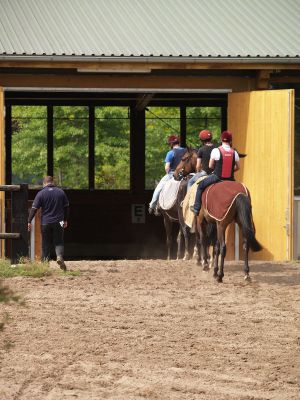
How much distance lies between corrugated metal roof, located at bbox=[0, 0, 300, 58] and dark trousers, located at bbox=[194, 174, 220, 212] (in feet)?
9.42

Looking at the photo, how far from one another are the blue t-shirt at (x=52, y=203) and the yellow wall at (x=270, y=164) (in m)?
3.51

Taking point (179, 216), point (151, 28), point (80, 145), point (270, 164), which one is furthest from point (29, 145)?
point (270, 164)

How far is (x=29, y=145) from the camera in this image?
24297 mm

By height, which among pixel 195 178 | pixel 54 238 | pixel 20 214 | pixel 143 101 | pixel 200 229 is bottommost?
pixel 54 238

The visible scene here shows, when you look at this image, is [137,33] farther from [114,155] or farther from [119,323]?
[119,323]

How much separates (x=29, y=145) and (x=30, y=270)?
961cm

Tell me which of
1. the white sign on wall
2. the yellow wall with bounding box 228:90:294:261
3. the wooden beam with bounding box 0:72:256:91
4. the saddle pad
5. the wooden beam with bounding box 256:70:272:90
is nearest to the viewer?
the yellow wall with bounding box 228:90:294:261

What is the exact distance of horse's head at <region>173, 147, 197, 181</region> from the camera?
57.0 ft

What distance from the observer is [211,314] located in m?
11.7

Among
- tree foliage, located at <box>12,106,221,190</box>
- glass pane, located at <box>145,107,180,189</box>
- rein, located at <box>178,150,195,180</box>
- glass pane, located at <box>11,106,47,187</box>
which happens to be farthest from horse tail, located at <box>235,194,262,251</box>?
glass pane, located at <box>145,107,180,189</box>

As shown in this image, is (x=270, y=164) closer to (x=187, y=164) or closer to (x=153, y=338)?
(x=187, y=164)

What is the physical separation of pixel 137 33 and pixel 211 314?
26.3 ft

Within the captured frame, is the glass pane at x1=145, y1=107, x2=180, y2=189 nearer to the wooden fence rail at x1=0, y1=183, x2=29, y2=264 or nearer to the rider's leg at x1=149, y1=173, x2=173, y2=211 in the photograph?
the rider's leg at x1=149, y1=173, x2=173, y2=211

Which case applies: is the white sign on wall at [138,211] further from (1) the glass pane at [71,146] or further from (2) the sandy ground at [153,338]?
Answer: (2) the sandy ground at [153,338]
